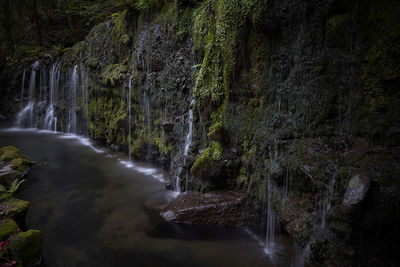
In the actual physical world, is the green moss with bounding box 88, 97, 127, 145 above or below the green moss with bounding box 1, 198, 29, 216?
above

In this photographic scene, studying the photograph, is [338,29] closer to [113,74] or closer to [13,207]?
[13,207]

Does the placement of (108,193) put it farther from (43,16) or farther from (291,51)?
(43,16)

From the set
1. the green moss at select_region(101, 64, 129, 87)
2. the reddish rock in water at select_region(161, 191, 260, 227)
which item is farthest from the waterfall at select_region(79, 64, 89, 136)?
the reddish rock in water at select_region(161, 191, 260, 227)

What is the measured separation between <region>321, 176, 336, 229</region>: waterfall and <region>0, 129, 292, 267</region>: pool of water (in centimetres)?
117

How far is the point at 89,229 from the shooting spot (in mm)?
5270

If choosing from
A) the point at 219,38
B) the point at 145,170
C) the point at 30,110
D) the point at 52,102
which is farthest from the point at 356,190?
the point at 30,110

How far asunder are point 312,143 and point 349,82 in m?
1.24

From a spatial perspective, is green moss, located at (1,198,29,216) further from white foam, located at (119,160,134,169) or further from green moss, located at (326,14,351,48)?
green moss, located at (326,14,351,48)

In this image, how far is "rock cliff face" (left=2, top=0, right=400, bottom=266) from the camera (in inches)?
126

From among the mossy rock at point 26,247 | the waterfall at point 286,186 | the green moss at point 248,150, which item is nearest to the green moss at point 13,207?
the mossy rock at point 26,247

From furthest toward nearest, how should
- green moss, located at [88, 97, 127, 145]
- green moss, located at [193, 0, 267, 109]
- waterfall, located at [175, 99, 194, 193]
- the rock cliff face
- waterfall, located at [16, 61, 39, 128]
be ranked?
waterfall, located at [16, 61, 39, 128] < green moss, located at [88, 97, 127, 145] < waterfall, located at [175, 99, 194, 193] < green moss, located at [193, 0, 267, 109] < the rock cliff face

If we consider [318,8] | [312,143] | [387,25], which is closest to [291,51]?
[318,8]

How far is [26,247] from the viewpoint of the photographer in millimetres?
3830

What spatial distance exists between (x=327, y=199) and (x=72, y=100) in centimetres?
1638
